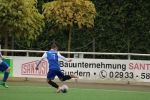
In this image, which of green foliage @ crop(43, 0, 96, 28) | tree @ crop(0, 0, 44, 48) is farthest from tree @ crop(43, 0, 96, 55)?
tree @ crop(0, 0, 44, 48)

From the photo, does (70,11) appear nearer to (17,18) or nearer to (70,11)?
(70,11)

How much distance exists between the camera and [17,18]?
106 feet

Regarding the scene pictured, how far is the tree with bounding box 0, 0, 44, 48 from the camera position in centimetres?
3191

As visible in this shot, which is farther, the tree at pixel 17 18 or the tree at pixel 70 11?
the tree at pixel 70 11

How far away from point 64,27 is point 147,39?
648cm

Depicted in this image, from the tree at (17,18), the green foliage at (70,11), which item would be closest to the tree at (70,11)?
the green foliage at (70,11)

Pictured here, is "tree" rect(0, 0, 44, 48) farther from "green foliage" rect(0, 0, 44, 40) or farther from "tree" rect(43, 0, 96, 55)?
"tree" rect(43, 0, 96, 55)

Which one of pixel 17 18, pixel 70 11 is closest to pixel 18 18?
pixel 17 18

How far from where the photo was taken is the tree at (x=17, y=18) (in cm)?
3191

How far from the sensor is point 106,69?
26.0 metres

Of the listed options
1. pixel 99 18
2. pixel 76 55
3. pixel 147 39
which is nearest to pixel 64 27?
pixel 99 18

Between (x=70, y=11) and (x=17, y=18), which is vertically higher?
(x=70, y=11)

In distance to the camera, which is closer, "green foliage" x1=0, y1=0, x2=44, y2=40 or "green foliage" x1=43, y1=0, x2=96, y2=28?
"green foliage" x1=0, y1=0, x2=44, y2=40

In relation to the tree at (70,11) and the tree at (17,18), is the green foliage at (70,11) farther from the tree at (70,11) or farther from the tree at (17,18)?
the tree at (17,18)
